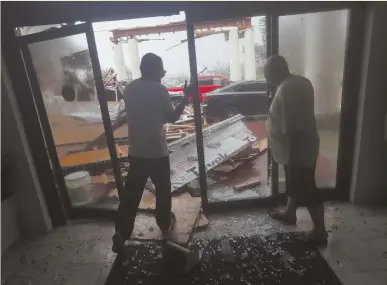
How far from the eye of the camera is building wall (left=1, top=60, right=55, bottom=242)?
235cm

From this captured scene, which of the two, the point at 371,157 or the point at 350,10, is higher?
the point at 350,10

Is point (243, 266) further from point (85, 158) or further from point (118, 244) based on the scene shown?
point (85, 158)

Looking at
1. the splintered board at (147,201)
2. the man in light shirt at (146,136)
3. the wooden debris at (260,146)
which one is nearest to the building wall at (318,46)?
the man in light shirt at (146,136)

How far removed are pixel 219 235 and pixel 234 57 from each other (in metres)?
2.89

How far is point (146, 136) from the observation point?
2.06 meters

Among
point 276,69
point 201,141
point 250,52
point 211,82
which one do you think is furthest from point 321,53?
point 211,82

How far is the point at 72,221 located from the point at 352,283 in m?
2.49

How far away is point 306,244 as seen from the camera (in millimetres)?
2166

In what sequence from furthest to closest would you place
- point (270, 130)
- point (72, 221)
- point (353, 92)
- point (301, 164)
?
1. point (72, 221)
2. point (353, 92)
3. point (270, 130)
4. point (301, 164)

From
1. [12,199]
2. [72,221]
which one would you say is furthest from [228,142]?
[12,199]

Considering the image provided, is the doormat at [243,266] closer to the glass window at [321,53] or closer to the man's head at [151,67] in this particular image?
the glass window at [321,53]

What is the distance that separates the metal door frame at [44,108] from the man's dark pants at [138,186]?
1.54 ft

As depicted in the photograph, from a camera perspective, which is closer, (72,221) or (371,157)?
(371,157)

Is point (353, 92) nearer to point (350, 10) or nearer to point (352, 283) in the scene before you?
point (350, 10)
